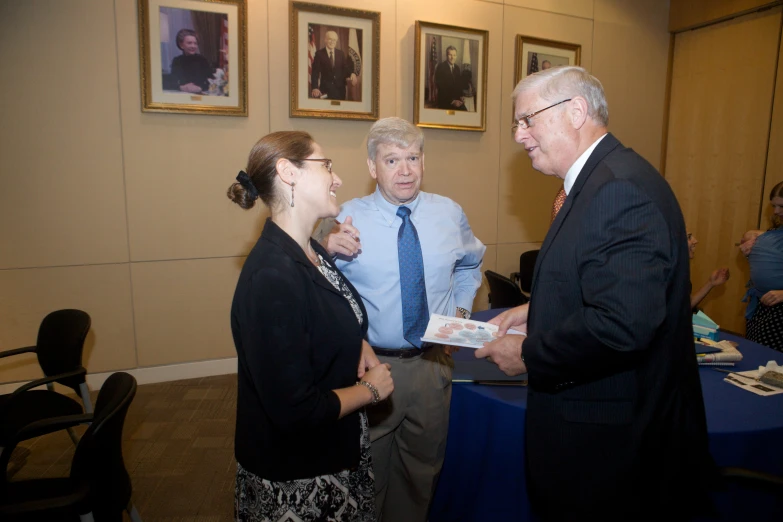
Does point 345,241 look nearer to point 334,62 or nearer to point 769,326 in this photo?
point 334,62

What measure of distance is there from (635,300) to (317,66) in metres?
3.76

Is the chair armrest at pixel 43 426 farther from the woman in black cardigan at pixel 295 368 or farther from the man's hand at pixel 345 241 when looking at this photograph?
the man's hand at pixel 345 241

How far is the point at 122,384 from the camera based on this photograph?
1836mm

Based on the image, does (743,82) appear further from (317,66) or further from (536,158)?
(536,158)

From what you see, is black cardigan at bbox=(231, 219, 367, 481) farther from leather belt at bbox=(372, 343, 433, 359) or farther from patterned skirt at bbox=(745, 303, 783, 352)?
patterned skirt at bbox=(745, 303, 783, 352)

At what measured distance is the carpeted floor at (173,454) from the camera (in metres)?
2.69

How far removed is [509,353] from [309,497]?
75cm

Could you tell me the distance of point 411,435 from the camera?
83.9 inches

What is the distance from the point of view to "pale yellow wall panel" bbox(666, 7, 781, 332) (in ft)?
16.1

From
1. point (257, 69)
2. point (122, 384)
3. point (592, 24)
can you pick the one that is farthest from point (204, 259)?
point (592, 24)

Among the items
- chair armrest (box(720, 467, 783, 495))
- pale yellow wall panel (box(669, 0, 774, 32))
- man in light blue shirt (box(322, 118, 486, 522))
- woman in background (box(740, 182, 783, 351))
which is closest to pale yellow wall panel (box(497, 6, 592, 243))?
pale yellow wall panel (box(669, 0, 774, 32))

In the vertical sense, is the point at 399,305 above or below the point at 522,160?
below

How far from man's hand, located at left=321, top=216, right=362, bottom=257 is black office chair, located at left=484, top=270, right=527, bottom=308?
1.94 m

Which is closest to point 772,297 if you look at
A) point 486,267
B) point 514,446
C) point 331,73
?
point 514,446
